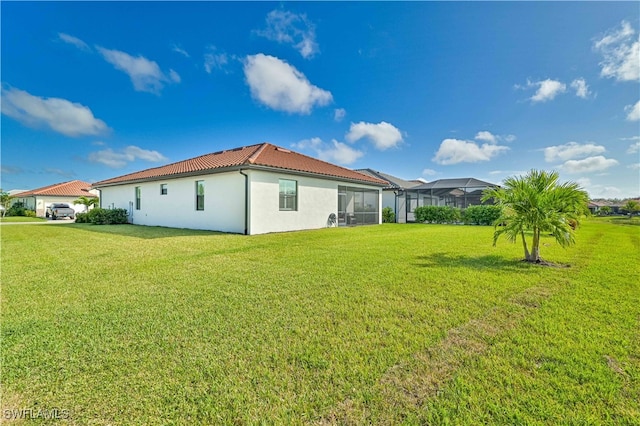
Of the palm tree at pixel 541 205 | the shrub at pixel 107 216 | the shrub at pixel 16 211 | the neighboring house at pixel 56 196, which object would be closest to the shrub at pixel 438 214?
the palm tree at pixel 541 205

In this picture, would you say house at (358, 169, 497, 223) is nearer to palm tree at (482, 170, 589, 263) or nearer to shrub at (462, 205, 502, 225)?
shrub at (462, 205, 502, 225)

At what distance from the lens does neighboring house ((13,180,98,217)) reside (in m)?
33.2

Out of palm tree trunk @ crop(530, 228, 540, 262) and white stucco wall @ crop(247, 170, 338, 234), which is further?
white stucco wall @ crop(247, 170, 338, 234)

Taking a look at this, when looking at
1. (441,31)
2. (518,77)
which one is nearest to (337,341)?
(441,31)

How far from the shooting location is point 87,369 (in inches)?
90.4

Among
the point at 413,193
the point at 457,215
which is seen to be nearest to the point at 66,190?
the point at 413,193

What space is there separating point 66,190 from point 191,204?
3552 centimetres

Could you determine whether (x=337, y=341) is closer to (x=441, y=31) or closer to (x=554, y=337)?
(x=554, y=337)

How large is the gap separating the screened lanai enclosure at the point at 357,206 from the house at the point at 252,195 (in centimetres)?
6

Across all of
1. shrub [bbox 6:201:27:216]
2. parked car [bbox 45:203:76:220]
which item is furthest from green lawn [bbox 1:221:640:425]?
shrub [bbox 6:201:27:216]

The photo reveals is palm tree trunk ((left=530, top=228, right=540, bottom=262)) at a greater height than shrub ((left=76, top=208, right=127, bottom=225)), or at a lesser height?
lesser

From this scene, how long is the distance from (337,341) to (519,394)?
1.53 metres

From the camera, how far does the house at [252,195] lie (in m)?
12.0

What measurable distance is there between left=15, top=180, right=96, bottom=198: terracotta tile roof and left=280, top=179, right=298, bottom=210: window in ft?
113
